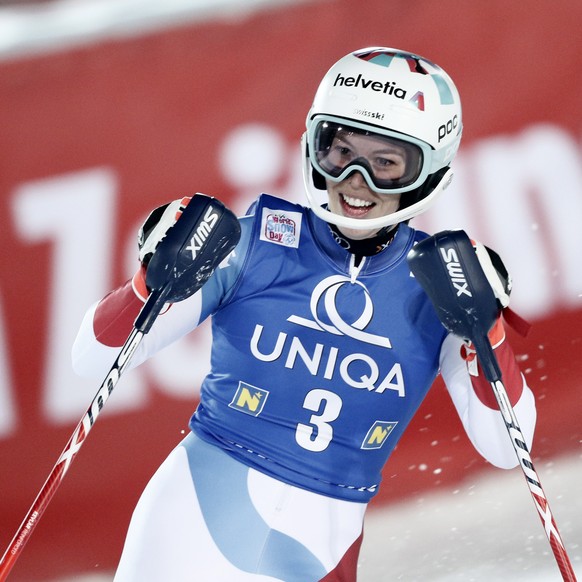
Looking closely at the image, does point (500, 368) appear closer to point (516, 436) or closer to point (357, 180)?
point (516, 436)

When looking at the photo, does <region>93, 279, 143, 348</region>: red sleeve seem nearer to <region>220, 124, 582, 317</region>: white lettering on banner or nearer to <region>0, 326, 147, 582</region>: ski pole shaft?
<region>0, 326, 147, 582</region>: ski pole shaft

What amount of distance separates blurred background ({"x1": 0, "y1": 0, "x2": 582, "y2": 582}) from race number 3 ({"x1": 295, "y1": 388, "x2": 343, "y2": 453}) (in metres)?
1.70

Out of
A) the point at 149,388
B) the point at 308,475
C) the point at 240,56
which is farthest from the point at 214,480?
the point at 240,56

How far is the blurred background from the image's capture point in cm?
422

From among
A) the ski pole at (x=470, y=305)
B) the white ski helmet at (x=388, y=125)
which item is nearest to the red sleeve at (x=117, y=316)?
the white ski helmet at (x=388, y=125)

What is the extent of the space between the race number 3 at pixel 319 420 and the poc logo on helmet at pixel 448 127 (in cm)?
59

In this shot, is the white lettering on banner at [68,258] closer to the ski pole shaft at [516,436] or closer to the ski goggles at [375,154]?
the ski goggles at [375,154]

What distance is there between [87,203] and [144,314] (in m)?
2.00

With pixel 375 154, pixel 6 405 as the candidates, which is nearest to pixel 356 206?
pixel 375 154

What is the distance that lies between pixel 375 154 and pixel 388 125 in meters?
0.07

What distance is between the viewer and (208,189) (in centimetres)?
429

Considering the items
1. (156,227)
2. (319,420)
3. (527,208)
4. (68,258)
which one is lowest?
(68,258)

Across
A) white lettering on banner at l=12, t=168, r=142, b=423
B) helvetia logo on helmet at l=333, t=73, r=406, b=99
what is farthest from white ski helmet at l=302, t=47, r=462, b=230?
white lettering on banner at l=12, t=168, r=142, b=423

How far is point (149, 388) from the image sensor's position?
4262 mm
